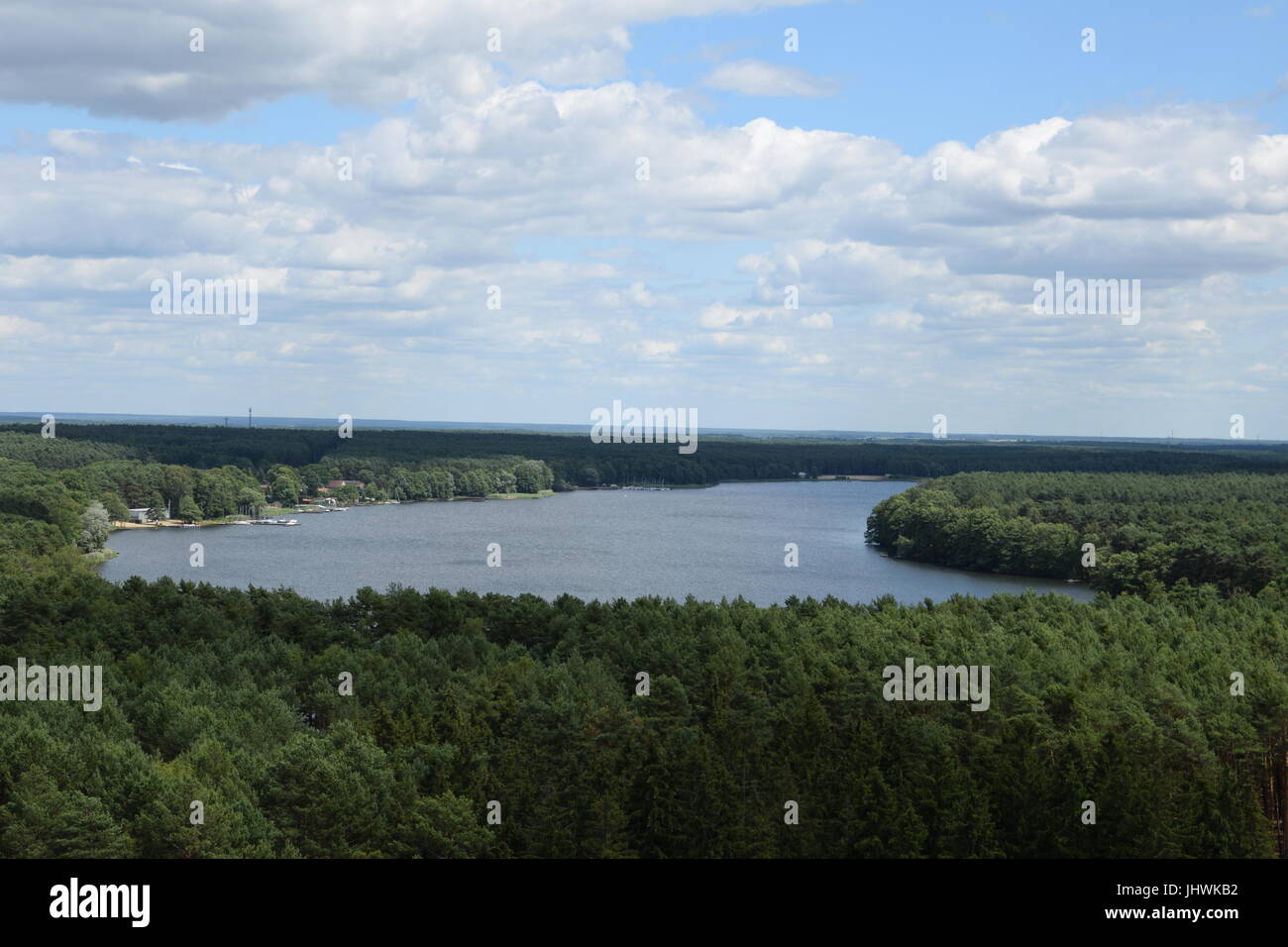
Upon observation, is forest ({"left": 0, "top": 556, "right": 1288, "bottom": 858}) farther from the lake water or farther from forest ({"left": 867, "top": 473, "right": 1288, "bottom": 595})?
the lake water

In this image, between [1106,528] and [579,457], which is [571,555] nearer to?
[1106,528]

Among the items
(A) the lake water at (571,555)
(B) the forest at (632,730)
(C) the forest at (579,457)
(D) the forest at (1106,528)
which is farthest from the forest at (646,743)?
(C) the forest at (579,457)

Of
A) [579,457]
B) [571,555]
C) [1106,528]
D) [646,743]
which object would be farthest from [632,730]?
[579,457]

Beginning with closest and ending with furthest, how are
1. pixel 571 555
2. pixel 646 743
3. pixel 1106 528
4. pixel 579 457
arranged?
pixel 646 743 → pixel 1106 528 → pixel 571 555 → pixel 579 457

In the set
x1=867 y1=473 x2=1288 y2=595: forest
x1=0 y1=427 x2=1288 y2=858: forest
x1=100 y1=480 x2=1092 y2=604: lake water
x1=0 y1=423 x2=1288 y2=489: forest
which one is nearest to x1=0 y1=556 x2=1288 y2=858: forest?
x1=0 y1=427 x2=1288 y2=858: forest

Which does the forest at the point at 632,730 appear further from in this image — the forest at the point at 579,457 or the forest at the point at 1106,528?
the forest at the point at 579,457
